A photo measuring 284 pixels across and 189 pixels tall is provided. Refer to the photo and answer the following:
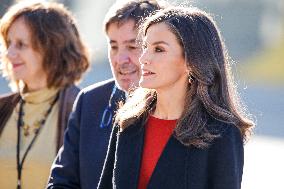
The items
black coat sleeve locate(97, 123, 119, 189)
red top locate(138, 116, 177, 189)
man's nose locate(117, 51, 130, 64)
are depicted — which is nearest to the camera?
red top locate(138, 116, 177, 189)

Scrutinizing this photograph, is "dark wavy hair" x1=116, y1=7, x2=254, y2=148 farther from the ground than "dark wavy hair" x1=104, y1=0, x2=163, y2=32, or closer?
closer

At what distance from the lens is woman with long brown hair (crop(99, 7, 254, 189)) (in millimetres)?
3350

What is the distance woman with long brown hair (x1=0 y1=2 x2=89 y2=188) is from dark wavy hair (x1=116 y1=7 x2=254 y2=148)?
1581mm

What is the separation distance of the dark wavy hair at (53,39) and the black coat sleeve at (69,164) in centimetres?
94

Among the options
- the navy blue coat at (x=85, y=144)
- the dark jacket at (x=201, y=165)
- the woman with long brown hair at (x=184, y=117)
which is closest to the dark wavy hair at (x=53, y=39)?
the navy blue coat at (x=85, y=144)

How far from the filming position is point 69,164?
4105mm

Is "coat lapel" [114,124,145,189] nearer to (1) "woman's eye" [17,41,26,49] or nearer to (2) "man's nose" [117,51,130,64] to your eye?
(2) "man's nose" [117,51,130,64]

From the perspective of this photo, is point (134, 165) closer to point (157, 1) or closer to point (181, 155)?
point (181, 155)

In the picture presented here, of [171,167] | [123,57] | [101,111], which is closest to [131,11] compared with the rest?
[123,57]

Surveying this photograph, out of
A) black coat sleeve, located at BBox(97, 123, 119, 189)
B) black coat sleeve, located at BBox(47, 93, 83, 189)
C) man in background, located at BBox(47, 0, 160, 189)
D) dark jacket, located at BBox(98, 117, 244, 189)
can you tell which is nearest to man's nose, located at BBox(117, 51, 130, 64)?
man in background, located at BBox(47, 0, 160, 189)

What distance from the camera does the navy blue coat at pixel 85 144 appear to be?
160 inches

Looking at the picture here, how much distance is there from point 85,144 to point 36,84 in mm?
1154

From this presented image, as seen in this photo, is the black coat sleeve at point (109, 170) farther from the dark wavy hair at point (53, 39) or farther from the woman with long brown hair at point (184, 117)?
the dark wavy hair at point (53, 39)

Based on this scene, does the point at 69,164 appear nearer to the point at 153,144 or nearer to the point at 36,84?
the point at 153,144
